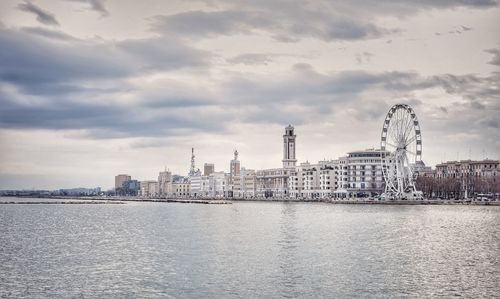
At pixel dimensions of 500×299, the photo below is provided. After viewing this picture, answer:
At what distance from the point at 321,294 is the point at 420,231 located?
4495cm

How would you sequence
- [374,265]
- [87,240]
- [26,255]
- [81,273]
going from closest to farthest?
[81,273] < [374,265] < [26,255] < [87,240]

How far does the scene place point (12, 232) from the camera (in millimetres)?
78875

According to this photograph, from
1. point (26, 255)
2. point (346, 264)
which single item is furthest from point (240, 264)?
point (26, 255)

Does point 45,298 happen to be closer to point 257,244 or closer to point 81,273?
point 81,273

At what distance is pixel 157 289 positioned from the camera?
119 feet

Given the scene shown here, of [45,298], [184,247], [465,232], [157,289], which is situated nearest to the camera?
[45,298]

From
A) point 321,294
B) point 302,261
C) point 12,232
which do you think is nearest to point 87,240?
point 12,232

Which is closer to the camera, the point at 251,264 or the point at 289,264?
the point at 289,264

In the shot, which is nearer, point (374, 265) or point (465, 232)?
point (374, 265)

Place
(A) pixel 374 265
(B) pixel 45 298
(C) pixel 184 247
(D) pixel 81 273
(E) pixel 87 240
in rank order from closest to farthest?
1. (B) pixel 45 298
2. (D) pixel 81 273
3. (A) pixel 374 265
4. (C) pixel 184 247
5. (E) pixel 87 240

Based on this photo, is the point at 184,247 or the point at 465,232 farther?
the point at 465,232

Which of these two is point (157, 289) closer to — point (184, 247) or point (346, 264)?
point (346, 264)

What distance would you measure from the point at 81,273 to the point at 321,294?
1722cm

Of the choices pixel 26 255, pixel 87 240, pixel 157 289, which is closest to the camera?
pixel 157 289
